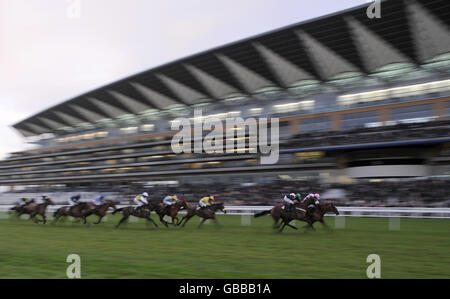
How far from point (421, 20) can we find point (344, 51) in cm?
568

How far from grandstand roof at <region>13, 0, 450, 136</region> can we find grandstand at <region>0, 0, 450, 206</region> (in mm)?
89

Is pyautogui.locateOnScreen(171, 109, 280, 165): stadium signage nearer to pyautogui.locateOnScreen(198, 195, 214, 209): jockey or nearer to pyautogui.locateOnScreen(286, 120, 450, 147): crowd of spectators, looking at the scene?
pyautogui.locateOnScreen(286, 120, 450, 147): crowd of spectators

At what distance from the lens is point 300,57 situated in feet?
103

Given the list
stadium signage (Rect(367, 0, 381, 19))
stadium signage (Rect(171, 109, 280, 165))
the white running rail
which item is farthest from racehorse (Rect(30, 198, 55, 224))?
stadium signage (Rect(367, 0, 381, 19))

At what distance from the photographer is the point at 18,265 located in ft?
20.5

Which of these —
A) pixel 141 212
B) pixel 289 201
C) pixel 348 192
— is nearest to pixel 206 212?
pixel 141 212

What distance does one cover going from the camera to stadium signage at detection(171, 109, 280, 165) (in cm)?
3078

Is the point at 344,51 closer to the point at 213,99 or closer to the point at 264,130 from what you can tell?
the point at 264,130

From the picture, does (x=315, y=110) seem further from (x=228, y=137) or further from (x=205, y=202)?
(x=205, y=202)

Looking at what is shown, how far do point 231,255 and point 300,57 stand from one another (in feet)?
87.9

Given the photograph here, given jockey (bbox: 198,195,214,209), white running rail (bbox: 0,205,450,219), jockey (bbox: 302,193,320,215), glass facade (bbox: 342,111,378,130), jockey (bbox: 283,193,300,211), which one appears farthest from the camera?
glass facade (bbox: 342,111,378,130)

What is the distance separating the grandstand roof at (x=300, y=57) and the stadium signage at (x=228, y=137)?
3899 millimetres

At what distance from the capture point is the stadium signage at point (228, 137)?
30777 millimetres

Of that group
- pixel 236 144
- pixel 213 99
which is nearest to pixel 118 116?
pixel 213 99
